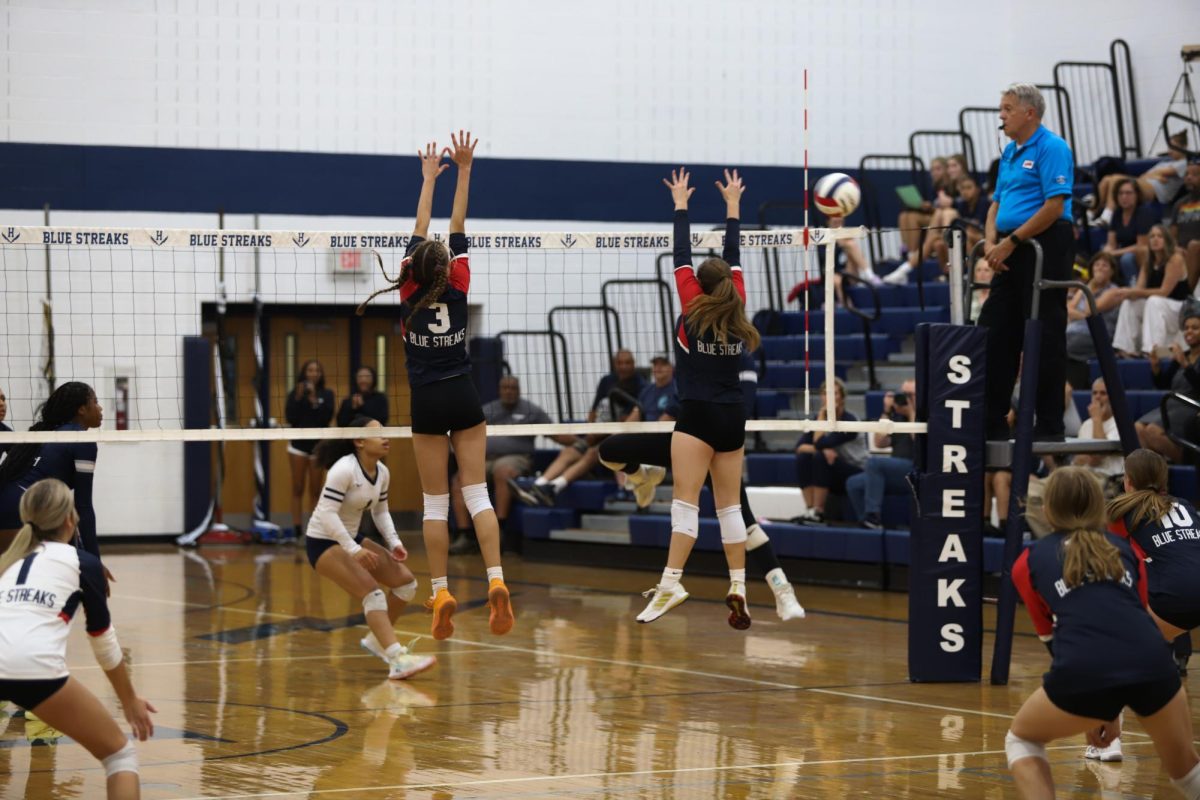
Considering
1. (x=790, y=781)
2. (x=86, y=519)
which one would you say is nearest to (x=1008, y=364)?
(x=790, y=781)

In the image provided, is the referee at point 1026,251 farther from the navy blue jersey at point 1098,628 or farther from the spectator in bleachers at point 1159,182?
the spectator in bleachers at point 1159,182

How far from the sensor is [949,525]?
8.45 metres

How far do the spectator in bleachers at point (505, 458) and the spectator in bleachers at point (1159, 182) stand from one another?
566 cm

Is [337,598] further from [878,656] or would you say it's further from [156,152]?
[156,152]

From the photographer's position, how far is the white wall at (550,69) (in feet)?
51.4

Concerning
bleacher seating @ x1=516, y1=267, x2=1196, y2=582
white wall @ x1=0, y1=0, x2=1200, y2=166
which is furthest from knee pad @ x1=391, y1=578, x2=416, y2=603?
white wall @ x1=0, y1=0, x2=1200, y2=166

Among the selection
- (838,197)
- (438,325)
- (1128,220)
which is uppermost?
(1128,220)

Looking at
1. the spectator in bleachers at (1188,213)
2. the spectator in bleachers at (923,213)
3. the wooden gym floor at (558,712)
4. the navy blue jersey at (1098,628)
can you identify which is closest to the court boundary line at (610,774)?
the wooden gym floor at (558,712)

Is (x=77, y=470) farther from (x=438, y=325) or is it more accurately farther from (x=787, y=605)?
(x=787, y=605)

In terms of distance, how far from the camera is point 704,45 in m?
17.4

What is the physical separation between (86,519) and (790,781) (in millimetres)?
3534

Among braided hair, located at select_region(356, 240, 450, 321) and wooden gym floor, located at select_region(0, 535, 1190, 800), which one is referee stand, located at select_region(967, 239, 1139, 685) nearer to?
wooden gym floor, located at select_region(0, 535, 1190, 800)

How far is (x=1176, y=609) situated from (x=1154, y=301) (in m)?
6.57

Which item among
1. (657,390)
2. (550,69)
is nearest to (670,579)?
(657,390)
